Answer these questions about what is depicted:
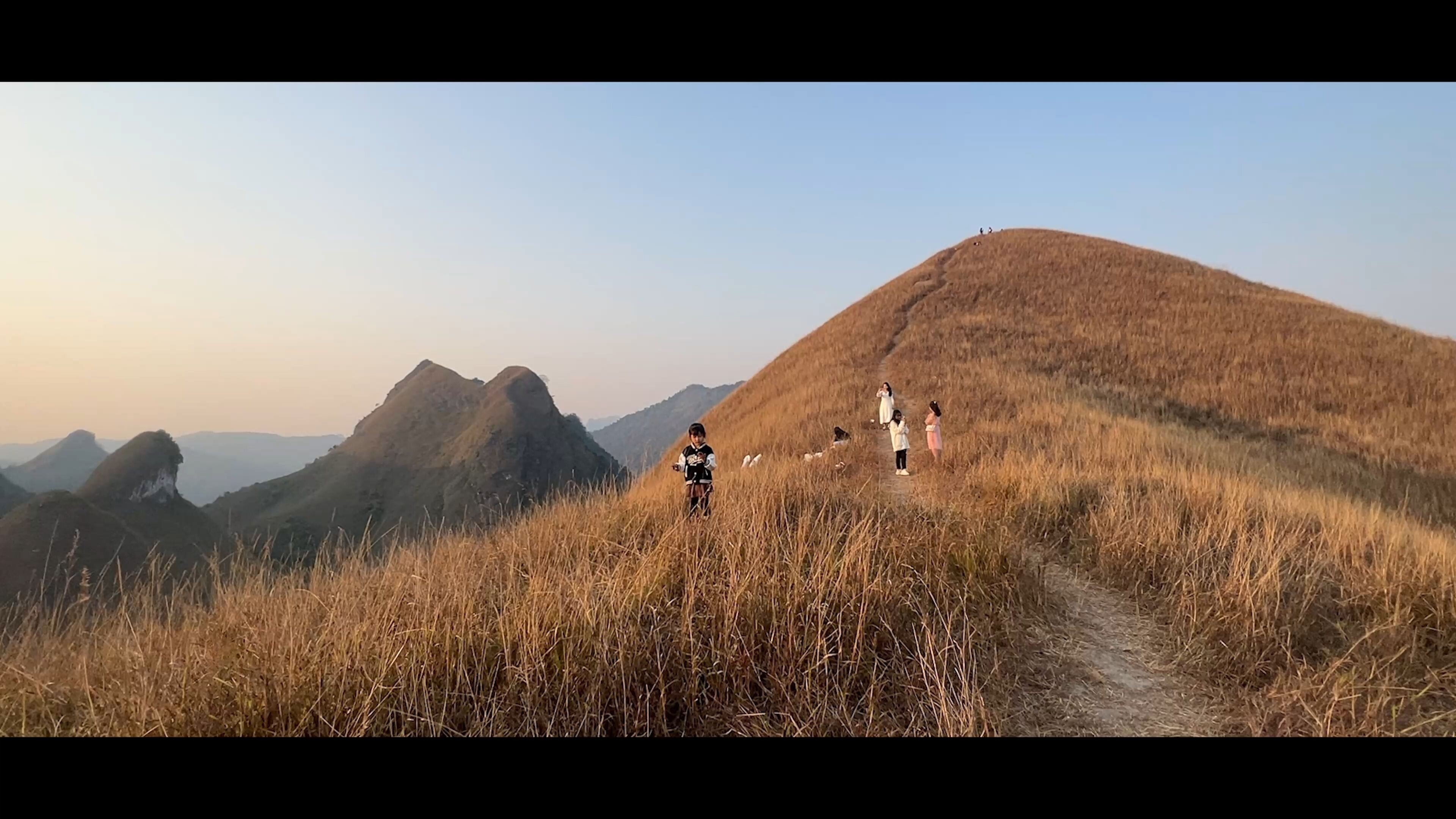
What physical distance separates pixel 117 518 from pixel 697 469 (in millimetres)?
73140

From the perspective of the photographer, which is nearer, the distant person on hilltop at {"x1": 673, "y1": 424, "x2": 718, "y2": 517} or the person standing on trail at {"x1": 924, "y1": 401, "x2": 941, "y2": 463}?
the distant person on hilltop at {"x1": 673, "y1": 424, "x2": 718, "y2": 517}

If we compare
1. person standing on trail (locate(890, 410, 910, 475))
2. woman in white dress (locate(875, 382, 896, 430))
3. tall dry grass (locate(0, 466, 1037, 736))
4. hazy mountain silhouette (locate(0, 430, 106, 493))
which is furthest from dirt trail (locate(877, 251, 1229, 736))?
hazy mountain silhouette (locate(0, 430, 106, 493))

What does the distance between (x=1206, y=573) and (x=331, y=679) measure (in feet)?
21.6

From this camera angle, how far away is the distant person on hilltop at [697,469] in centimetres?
654

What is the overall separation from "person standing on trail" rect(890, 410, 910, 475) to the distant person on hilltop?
22.2ft

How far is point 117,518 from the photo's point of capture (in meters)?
52.8

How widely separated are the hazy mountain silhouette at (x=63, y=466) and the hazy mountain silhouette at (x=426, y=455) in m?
24.1

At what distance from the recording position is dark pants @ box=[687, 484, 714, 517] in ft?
20.9

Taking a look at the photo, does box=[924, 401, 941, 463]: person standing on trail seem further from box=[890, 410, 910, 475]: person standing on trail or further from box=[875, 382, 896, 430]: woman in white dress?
box=[875, 382, 896, 430]: woman in white dress

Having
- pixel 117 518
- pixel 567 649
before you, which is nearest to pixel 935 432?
pixel 567 649
